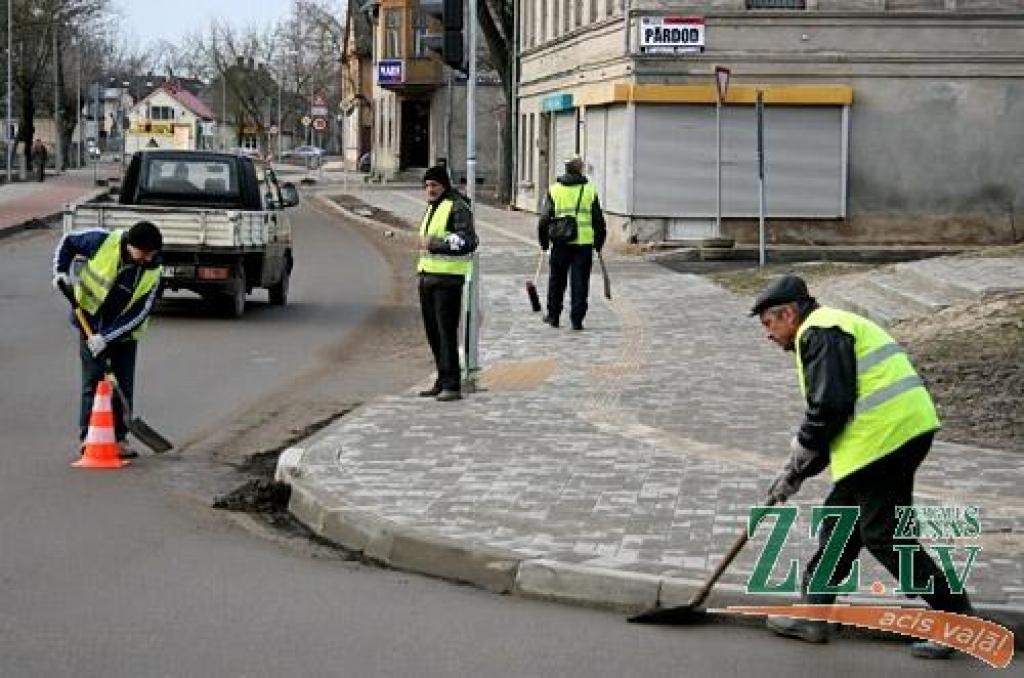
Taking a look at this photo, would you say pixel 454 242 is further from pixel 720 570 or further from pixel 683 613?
pixel 720 570

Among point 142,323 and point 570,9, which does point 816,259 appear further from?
point 142,323

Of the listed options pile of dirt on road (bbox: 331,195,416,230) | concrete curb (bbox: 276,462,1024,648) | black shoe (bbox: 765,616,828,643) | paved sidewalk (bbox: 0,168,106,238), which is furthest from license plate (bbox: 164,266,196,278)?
pile of dirt on road (bbox: 331,195,416,230)

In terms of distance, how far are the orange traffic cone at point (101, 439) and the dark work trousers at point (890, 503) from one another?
551cm

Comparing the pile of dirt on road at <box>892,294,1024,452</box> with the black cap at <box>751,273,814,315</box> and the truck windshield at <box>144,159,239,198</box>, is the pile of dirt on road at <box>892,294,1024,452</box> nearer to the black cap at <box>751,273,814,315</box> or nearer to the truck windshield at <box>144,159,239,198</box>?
the black cap at <box>751,273,814,315</box>

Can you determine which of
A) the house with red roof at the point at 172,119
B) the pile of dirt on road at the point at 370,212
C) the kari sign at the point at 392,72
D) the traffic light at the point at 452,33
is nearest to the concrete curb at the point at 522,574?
the traffic light at the point at 452,33

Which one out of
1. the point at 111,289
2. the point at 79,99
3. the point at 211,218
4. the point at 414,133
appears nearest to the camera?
the point at 111,289

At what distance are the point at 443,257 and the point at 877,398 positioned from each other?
729 cm

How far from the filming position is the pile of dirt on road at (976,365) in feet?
39.9

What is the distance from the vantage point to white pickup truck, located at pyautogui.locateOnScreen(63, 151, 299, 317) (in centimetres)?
1984

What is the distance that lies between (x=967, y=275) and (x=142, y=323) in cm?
1050

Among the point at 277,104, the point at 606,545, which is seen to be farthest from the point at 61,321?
the point at 277,104

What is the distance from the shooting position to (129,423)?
11.4m

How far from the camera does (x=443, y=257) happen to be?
1366 cm

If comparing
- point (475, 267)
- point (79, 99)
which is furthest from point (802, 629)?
point (79, 99)
